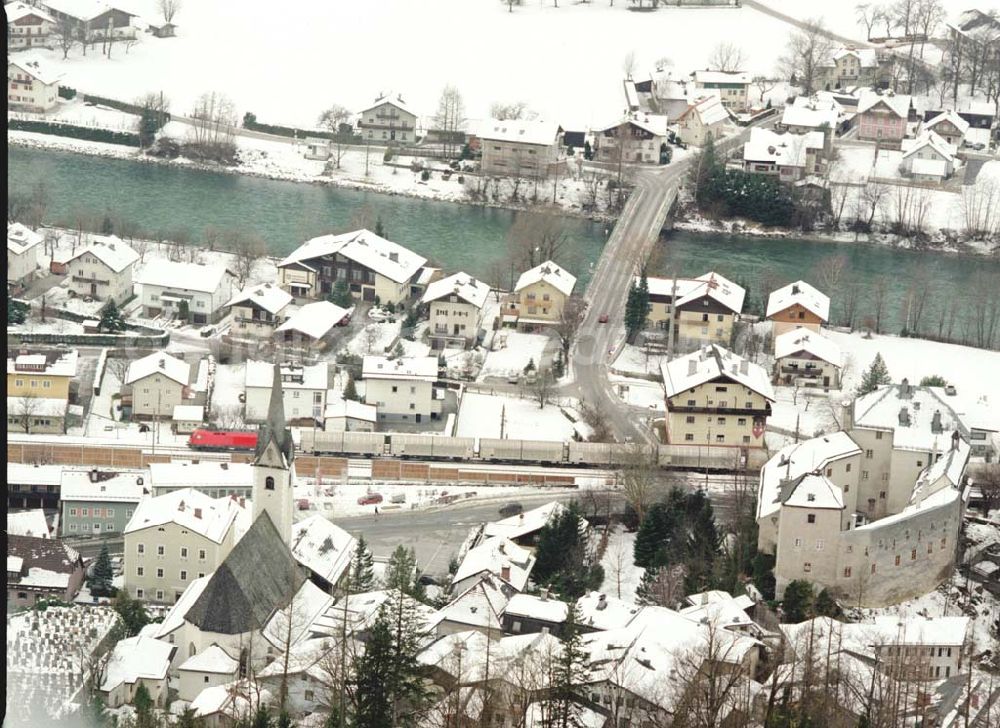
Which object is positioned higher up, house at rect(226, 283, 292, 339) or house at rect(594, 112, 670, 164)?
house at rect(594, 112, 670, 164)

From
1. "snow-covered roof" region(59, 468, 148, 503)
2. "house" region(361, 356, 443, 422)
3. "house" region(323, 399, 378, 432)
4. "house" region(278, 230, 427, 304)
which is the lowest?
"snow-covered roof" region(59, 468, 148, 503)

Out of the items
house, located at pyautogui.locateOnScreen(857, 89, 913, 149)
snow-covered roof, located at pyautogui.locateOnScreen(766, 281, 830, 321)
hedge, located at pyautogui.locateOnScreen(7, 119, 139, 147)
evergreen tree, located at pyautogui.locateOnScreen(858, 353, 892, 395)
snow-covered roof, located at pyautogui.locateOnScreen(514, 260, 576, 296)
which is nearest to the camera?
evergreen tree, located at pyautogui.locateOnScreen(858, 353, 892, 395)

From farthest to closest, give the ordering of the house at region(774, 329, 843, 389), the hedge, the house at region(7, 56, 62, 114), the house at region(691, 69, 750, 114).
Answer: the house at region(691, 69, 750, 114), the house at region(7, 56, 62, 114), the hedge, the house at region(774, 329, 843, 389)

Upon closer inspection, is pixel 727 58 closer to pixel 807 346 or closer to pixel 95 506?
pixel 807 346

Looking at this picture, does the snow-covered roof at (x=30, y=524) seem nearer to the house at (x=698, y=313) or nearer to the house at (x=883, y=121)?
the house at (x=698, y=313)

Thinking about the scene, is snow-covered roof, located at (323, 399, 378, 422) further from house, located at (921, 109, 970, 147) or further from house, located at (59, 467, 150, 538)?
house, located at (921, 109, 970, 147)

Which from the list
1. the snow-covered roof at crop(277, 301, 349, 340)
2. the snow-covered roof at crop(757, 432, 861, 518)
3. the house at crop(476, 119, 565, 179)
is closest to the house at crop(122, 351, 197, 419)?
the snow-covered roof at crop(277, 301, 349, 340)
